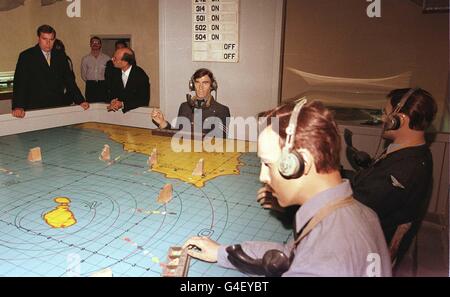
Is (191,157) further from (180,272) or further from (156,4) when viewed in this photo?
(156,4)

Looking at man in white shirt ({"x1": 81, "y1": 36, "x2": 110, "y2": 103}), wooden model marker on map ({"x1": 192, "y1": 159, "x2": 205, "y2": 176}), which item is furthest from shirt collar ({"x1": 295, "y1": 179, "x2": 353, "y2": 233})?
man in white shirt ({"x1": 81, "y1": 36, "x2": 110, "y2": 103})

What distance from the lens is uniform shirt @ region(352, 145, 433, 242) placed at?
185 centimetres

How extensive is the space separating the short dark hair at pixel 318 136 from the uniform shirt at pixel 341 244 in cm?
9

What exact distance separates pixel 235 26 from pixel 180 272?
2894 millimetres

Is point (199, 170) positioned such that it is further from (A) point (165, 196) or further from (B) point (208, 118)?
(B) point (208, 118)

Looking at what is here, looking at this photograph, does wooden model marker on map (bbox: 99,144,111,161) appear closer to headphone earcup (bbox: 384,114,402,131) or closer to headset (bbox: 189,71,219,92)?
headset (bbox: 189,71,219,92)

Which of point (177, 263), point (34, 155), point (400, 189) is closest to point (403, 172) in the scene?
point (400, 189)

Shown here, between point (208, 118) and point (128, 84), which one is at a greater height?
point (128, 84)

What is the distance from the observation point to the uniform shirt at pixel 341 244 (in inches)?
38.8

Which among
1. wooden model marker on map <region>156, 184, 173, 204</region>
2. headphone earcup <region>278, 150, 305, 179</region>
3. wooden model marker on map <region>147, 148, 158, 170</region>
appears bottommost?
wooden model marker on map <region>156, 184, 173, 204</region>

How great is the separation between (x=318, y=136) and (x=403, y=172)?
39.0 inches

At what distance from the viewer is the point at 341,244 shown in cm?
99

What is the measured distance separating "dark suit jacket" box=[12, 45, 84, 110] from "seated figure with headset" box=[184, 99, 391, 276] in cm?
350

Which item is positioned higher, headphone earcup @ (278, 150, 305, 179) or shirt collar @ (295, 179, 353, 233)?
headphone earcup @ (278, 150, 305, 179)
